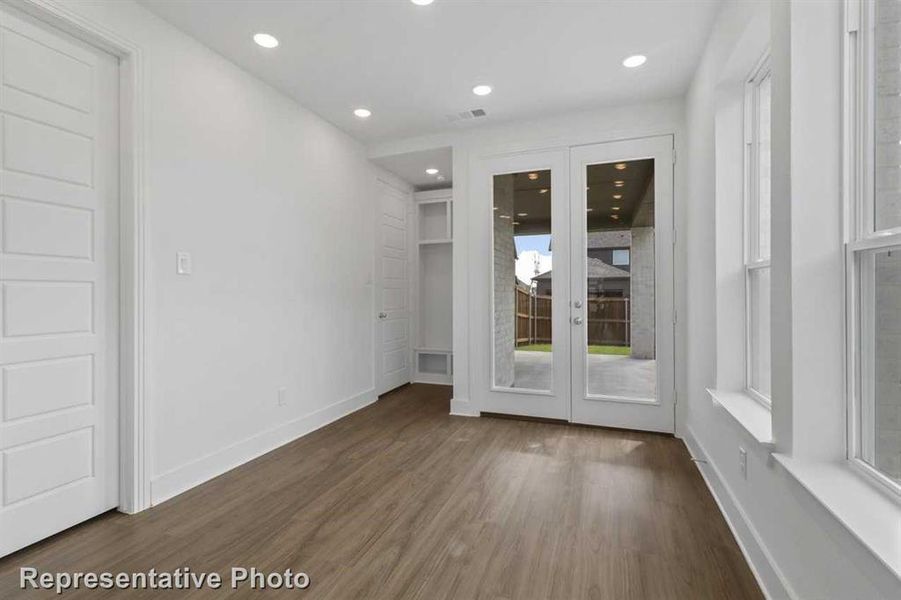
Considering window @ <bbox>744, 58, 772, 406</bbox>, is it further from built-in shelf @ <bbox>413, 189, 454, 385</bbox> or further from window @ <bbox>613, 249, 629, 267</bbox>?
built-in shelf @ <bbox>413, 189, 454, 385</bbox>

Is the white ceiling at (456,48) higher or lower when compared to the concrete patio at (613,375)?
higher

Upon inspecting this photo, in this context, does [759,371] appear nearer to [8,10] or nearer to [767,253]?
[767,253]

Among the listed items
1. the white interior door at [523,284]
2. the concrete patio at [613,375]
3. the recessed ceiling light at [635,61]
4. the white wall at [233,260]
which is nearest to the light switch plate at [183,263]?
the white wall at [233,260]

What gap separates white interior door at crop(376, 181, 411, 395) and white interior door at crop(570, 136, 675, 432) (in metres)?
2.12

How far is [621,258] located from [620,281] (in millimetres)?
195

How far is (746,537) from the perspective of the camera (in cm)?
191

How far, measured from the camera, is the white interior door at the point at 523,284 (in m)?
3.81

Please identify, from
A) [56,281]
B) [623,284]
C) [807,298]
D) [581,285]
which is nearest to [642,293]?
[623,284]

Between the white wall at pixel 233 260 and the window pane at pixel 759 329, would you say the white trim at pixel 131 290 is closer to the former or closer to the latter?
the white wall at pixel 233 260

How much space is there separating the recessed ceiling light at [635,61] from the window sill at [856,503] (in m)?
2.56

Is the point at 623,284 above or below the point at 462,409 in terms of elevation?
above

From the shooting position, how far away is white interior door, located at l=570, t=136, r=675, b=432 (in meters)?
3.54

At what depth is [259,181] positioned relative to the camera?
10.3ft

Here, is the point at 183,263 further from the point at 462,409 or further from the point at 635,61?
the point at 635,61
